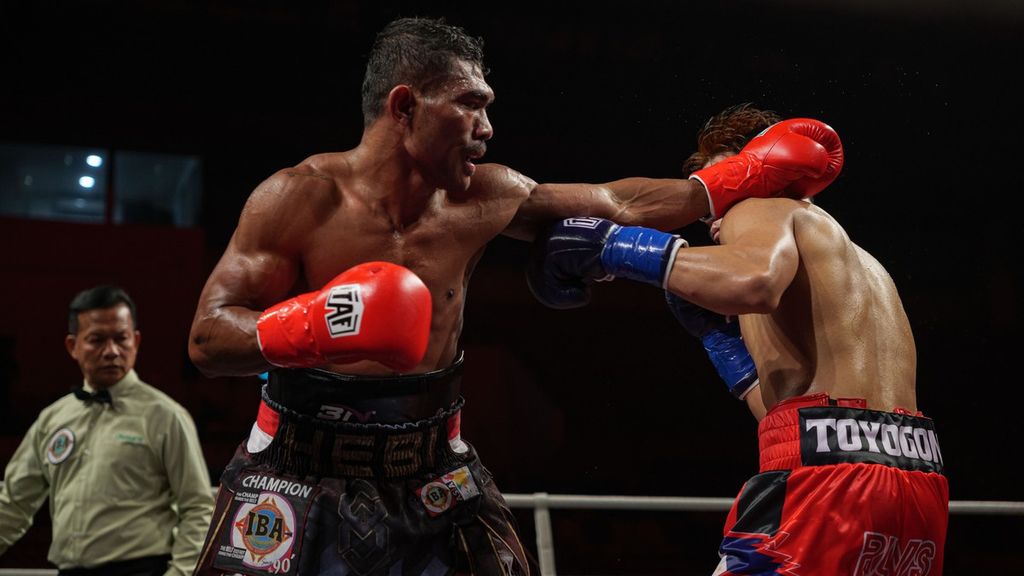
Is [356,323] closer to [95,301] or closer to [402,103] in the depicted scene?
[402,103]

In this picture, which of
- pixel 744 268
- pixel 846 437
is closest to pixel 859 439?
pixel 846 437

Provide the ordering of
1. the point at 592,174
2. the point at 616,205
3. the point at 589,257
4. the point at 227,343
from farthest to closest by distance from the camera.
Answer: the point at 592,174 → the point at 616,205 → the point at 589,257 → the point at 227,343

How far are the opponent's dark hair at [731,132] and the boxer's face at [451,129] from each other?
24.5 inches

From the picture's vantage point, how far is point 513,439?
6.68 metres

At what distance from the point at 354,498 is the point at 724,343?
2.97ft

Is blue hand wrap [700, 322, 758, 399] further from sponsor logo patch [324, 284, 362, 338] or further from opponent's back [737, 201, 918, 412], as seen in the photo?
sponsor logo patch [324, 284, 362, 338]

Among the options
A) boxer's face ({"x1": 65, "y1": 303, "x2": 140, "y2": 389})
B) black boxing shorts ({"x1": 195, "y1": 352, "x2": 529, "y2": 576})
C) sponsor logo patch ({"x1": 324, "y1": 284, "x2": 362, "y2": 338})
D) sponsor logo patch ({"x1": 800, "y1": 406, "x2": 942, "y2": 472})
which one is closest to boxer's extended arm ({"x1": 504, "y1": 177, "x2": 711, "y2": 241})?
black boxing shorts ({"x1": 195, "y1": 352, "x2": 529, "y2": 576})

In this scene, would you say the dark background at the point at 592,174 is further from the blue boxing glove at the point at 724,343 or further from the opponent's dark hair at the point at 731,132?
the blue boxing glove at the point at 724,343

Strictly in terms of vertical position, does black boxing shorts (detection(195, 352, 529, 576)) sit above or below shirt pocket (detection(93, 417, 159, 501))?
above

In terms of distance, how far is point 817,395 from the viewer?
1619 mm

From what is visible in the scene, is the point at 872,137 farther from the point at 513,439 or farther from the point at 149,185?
the point at 149,185

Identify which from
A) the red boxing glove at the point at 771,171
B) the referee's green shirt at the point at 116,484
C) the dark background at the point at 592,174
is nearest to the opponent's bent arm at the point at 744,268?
the red boxing glove at the point at 771,171

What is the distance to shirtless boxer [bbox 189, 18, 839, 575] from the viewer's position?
4.71ft

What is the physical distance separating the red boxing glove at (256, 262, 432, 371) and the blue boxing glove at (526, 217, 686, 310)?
455mm
